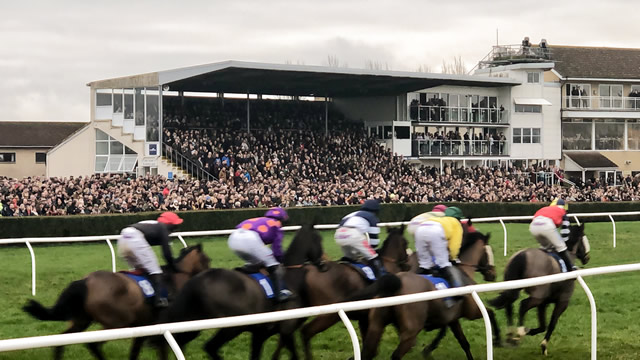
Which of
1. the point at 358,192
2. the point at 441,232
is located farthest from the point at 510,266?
the point at 358,192

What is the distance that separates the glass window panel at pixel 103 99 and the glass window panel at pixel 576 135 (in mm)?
18409

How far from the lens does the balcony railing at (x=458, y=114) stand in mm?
30389

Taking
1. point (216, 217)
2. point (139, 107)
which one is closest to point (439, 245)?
point (216, 217)

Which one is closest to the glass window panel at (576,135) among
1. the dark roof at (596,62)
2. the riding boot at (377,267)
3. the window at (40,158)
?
the dark roof at (596,62)

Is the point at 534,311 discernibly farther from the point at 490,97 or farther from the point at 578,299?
the point at 490,97

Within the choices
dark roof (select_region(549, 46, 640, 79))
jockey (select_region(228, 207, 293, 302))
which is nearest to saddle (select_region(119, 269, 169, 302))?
jockey (select_region(228, 207, 293, 302))

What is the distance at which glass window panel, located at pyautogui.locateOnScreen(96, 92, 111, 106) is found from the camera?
25891 mm

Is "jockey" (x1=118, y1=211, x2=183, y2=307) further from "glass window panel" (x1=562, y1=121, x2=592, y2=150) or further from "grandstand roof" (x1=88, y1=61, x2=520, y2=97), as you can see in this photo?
"glass window panel" (x1=562, y1=121, x2=592, y2=150)

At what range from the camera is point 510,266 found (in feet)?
23.8

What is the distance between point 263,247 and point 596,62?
1271 inches

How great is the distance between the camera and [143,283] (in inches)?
247

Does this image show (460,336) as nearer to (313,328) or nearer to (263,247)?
(313,328)

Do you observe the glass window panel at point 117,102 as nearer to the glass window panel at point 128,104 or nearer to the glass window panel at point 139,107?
the glass window panel at point 128,104

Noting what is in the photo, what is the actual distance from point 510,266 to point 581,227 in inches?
66.5
